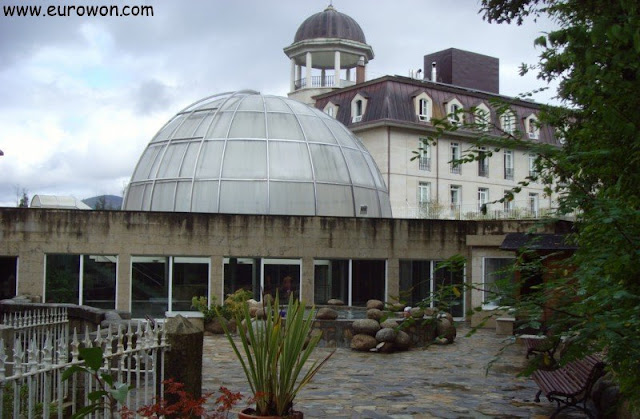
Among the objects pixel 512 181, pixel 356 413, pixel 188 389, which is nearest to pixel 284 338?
pixel 188 389

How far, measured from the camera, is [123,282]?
23.0 meters

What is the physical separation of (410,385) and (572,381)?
131 inches

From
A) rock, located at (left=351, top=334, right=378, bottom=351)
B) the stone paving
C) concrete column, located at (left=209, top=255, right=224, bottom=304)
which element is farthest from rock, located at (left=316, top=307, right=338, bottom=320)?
concrete column, located at (left=209, top=255, right=224, bottom=304)

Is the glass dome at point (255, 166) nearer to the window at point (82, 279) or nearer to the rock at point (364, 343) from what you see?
the window at point (82, 279)

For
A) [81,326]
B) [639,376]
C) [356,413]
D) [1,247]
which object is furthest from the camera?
[1,247]

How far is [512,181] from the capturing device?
5512 cm

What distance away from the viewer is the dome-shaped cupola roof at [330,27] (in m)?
59.1

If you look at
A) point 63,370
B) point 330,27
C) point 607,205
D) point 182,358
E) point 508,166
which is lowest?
point 182,358

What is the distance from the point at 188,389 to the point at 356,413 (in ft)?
10.7

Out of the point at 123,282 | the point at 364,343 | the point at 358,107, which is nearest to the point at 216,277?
the point at 123,282

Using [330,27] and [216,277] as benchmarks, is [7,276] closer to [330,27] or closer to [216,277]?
[216,277]

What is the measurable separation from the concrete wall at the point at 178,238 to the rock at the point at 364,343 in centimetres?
666

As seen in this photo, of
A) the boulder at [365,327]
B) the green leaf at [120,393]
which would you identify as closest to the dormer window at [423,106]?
the boulder at [365,327]

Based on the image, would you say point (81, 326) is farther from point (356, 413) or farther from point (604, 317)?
point (604, 317)
